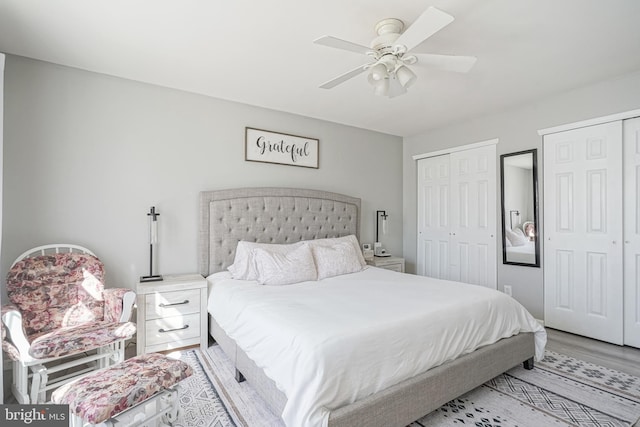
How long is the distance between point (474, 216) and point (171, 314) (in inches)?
150

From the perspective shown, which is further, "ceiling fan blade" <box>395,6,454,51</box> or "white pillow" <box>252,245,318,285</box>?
"white pillow" <box>252,245,318,285</box>

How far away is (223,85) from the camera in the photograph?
3127mm

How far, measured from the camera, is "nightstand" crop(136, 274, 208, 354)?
2660 mm

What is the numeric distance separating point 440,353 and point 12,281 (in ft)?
9.79

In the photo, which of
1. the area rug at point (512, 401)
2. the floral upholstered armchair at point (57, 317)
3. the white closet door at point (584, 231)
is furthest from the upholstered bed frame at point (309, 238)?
the white closet door at point (584, 231)

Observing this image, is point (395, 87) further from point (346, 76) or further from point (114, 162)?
point (114, 162)

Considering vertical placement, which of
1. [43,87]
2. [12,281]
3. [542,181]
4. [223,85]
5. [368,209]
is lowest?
[12,281]

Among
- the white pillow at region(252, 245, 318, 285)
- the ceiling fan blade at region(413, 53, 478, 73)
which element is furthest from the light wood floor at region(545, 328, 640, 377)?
the ceiling fan blade at region(413, 53, 478, 73)

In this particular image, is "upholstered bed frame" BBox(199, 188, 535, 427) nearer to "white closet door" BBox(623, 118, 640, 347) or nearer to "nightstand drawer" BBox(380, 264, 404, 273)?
"nightstand drawer" BBox(380, 264, 404, 273)

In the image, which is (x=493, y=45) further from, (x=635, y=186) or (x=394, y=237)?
(x=394, y=237)

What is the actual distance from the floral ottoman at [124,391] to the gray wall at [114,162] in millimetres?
1531

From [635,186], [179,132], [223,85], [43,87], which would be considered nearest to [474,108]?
[635,186]

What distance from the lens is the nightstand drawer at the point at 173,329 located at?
268cm

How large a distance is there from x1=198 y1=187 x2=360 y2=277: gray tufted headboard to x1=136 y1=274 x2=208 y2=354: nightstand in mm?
428
